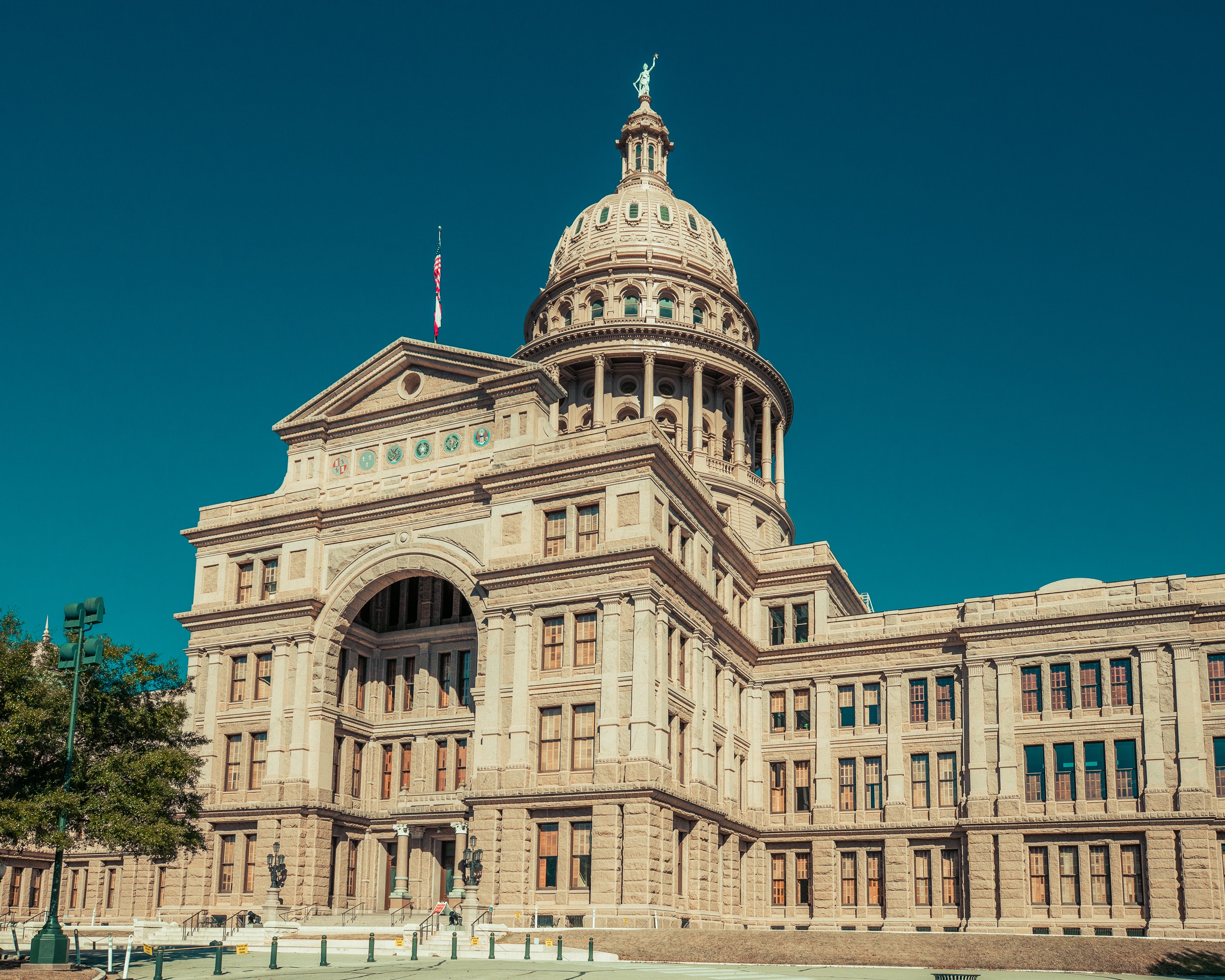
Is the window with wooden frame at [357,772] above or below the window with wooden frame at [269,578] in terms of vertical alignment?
below

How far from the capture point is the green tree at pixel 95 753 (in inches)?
1396

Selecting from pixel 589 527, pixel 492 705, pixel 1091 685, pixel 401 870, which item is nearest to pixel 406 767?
pixel 401 870

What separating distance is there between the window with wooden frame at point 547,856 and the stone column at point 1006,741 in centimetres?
2030

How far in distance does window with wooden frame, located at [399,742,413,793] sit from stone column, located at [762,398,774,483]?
31.1 metres

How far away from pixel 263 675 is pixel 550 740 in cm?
1522

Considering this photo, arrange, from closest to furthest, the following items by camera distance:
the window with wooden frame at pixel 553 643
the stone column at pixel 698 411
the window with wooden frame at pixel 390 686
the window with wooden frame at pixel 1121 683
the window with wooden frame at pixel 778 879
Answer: the window with wooden frame at pixel 553 643 < the window with wooden frame at pixel 1121 683 < the window with wooden frame at pixel 390 686 < the window with wooden frame at pixel 778 879 < the stone column at pixel 698 411

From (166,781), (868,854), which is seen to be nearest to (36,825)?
(166,781)

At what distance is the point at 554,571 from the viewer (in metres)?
50.4

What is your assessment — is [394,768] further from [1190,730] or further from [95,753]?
[1190,730]

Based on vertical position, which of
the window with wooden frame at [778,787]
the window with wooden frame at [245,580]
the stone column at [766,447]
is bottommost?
the window with wooden frame at [778,787]

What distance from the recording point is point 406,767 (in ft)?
191

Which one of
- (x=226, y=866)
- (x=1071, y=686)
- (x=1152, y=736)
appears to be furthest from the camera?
(x=1071, y=686)

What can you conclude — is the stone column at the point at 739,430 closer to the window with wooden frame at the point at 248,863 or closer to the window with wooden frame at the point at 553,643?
the window with wooden frame at the point at 553,643

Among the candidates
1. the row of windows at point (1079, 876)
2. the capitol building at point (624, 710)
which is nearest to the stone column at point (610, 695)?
the capitol building at point (624, 710)
